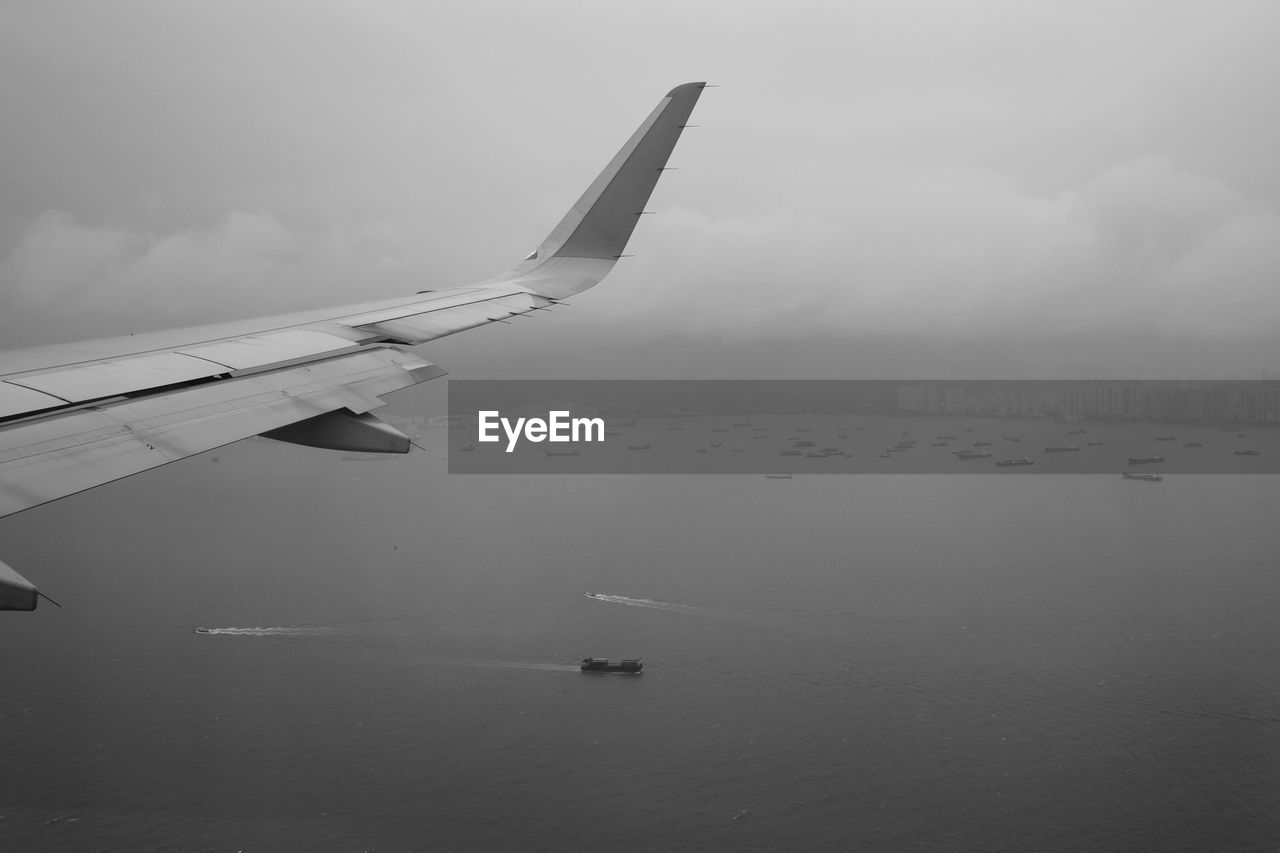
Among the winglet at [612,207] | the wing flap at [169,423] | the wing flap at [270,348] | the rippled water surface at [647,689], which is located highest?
the winglet at [612,207]

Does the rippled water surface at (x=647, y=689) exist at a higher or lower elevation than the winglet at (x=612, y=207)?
lower

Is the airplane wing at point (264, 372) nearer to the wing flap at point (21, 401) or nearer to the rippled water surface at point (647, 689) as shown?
the wing flap at point (21, 401)

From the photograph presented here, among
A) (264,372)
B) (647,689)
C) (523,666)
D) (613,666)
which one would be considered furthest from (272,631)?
(264,372)

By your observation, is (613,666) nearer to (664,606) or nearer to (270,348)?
(664,606)

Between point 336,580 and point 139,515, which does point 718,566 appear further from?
point 139,515

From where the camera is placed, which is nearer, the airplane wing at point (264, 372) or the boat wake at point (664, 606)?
the airplane wing at point (264, 372)

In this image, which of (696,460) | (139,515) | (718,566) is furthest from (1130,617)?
(139,515)

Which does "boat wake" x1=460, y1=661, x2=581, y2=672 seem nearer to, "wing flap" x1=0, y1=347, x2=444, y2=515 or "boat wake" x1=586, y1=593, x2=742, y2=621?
"boat wake" x1=586, y1=593, x2=742, y2=621

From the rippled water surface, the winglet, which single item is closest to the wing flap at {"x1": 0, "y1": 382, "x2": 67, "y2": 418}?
the winglet

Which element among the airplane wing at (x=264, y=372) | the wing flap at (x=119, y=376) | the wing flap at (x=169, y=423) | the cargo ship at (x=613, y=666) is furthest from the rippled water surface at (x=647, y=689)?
the wing flap at (x=119, y=376)
